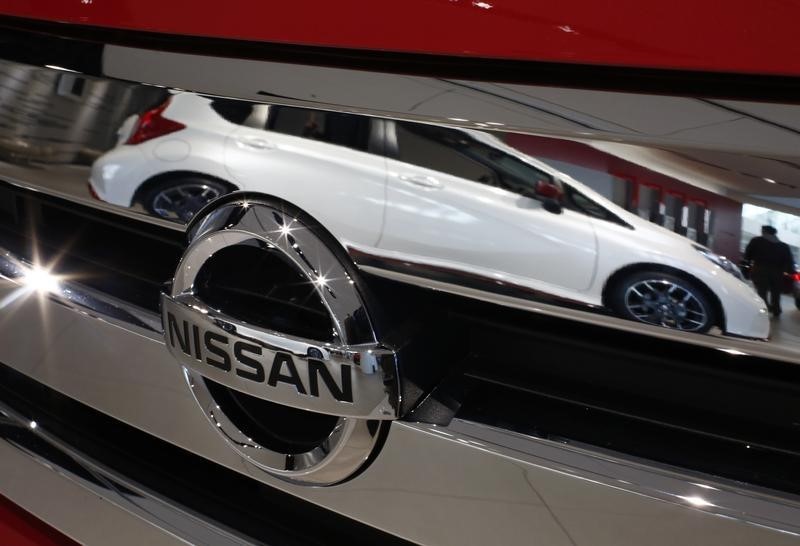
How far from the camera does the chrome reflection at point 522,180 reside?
0.53 meters

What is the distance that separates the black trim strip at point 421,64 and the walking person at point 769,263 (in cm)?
10

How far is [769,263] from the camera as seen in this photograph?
0.52 meters

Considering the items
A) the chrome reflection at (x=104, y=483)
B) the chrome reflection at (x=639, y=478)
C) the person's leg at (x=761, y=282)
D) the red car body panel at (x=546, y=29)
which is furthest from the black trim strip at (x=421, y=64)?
the chrome reflection at (x=104, y=483)

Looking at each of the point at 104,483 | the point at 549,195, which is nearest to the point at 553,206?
the point at 549,195

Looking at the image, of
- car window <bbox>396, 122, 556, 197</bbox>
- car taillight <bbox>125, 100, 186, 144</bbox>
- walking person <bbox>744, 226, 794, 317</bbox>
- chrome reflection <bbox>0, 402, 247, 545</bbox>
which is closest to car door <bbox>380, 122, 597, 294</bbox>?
car window <bbox>396, 122, 556, 197</bbox>

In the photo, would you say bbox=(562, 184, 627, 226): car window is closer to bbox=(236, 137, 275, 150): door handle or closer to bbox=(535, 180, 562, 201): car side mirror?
bbox=(535, 180, 562, 201): car side mirror

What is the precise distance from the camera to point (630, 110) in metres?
0.55

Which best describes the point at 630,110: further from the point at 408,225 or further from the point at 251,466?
the point at 251,466

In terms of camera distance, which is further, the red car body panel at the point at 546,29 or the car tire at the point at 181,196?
the car tire at the point at 181,196

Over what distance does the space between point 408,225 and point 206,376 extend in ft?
0.83

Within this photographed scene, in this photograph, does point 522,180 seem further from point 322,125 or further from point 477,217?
point 322,125

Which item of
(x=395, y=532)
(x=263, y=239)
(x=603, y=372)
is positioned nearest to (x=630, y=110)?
(x=603, y=372)

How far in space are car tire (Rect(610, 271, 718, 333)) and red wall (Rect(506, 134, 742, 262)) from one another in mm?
35

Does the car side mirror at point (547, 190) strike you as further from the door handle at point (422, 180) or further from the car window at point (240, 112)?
the car window at point (240, 112)
